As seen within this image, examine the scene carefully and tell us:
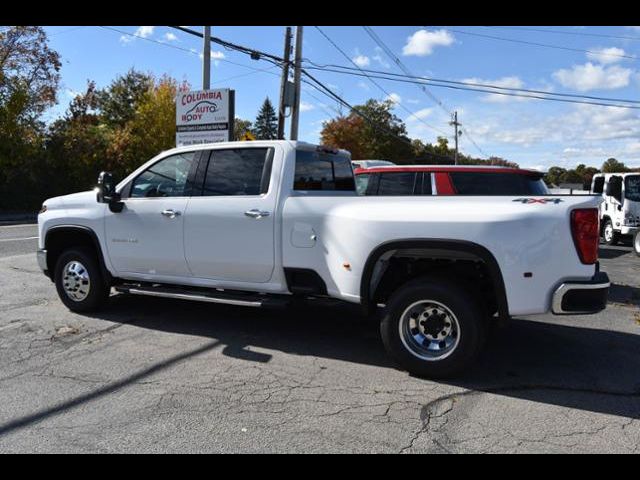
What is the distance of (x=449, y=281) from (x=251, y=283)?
1.96 metres

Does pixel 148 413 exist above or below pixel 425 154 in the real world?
below

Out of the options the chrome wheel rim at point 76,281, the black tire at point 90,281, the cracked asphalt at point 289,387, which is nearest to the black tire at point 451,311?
the cracked asphalt at point 289,387

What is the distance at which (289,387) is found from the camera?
14.1 ft

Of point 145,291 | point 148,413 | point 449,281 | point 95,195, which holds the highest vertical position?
point 95,195

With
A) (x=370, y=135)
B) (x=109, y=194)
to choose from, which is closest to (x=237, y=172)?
(x=109, y=194)

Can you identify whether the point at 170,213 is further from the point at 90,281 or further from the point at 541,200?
the point at 541,200

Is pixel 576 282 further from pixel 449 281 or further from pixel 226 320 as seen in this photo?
pixel 226 320

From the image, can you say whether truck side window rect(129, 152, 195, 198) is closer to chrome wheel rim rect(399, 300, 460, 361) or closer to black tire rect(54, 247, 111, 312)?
black tire rect(54, 247, 111, 312)

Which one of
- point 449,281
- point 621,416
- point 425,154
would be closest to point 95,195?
point 449,281

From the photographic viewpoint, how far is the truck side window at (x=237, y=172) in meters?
5.37

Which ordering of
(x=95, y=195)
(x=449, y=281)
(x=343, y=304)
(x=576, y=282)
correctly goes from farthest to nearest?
(x=95, y=195) → (x=343, y=304) → (x=449, y=281) → (x=576, y=282)

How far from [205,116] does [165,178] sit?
28.8 feet

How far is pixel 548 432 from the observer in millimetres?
3555

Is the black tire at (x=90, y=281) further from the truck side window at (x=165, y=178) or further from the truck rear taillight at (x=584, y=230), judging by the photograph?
the truck rear taillight at (x=584, y=230)
